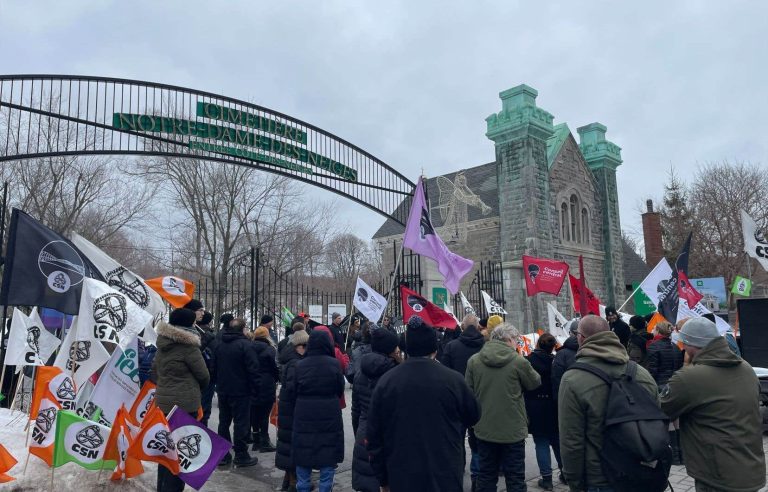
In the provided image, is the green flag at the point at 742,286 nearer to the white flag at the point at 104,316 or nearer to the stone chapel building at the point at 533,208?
the stone chapel building at the point at 533,208

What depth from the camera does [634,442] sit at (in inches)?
122

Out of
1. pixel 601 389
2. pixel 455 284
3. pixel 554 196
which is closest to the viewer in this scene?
pixel 601 389

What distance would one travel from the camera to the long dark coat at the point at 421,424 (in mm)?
3381

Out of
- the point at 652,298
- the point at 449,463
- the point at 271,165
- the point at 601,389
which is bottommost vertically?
the point at 449,463

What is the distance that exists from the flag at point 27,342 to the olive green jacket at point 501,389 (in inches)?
254

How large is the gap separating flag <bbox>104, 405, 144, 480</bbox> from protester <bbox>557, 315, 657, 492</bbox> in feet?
13.4

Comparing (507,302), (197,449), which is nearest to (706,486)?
(197,449)

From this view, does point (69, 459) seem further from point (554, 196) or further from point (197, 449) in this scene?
point (554, 196)

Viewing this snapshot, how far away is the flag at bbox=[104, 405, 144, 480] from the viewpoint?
5.21 m

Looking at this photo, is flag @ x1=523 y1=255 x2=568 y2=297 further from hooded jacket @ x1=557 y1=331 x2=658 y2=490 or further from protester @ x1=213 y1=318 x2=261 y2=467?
hooded jacket @ x1=557 y1=331 x2=658 y2=490

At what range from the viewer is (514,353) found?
5.14 m

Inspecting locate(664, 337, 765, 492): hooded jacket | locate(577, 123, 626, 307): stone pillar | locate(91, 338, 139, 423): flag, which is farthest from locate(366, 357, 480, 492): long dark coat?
locate(577, 123, 626, 307): stone pillar

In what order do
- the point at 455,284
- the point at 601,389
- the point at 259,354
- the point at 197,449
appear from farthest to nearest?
the point at 455,284 < the point at 259,354 < the point at 197,449 < the point at 601,389

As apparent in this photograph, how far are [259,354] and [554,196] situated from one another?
17.8 m
